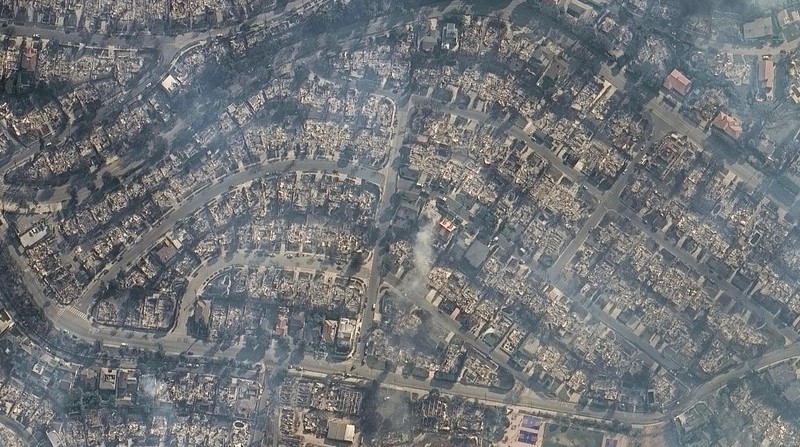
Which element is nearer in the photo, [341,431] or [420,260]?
[341,431]

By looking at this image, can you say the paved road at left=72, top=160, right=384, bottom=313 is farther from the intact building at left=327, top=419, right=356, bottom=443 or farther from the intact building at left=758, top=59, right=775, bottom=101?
the intact building at left=758, top=59, right=775, bottom=101

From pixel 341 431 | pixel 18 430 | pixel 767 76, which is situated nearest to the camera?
pixel 18 430

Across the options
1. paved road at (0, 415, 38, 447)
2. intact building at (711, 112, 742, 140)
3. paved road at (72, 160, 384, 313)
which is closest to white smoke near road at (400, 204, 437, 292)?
paved road at (72, 160, 384, 313)

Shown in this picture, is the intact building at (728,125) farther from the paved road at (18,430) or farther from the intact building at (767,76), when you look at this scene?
the paved road at (18,430)

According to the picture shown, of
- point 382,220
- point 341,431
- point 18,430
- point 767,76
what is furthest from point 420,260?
point 18,430

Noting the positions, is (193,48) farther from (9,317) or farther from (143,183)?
(9,317)

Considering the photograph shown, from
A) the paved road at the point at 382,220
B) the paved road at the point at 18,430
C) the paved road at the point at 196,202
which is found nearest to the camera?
the paved road at the point at 18,430

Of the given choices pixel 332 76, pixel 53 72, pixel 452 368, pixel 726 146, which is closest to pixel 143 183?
pixel 53 72

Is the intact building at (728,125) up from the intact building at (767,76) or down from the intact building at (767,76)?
down

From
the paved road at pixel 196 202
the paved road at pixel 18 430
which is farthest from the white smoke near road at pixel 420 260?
the paved road at pixel 18 430

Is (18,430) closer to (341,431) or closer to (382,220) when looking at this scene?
(341,431)

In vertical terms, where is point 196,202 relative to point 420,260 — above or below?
above
